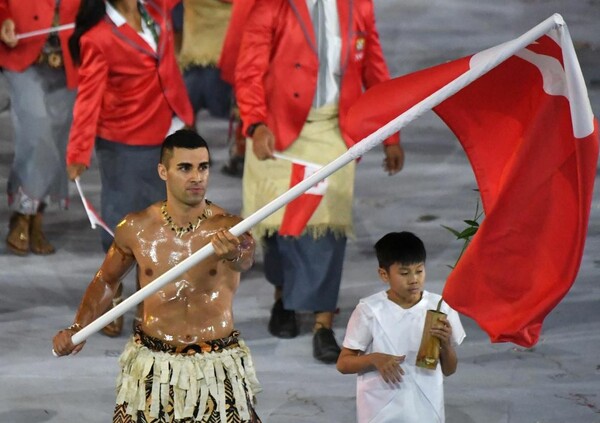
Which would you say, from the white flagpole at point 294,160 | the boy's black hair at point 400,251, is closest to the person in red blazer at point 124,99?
the white flagpole at point 294,160

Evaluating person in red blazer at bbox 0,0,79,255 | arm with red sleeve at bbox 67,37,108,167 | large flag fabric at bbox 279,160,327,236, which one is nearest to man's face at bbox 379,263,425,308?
large flag fabric at bbox 279,160,327,236

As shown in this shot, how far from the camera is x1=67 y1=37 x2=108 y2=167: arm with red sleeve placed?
744 cm

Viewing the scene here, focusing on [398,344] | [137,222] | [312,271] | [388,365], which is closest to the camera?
[137,222]

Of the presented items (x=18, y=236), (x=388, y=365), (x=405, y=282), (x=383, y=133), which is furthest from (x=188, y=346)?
(x=18, y=236)

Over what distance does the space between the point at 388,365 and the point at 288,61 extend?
2146 mm

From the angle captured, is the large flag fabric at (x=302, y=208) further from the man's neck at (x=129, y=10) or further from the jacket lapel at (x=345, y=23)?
the man's neck at (x=129, y=10)

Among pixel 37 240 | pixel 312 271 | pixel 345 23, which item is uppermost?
pixel 345 23

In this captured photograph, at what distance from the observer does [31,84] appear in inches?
328

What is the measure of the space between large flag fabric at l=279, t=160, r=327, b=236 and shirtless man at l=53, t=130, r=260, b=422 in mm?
1969

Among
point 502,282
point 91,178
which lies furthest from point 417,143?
point 502,282

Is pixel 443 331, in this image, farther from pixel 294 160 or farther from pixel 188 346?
pixel 294 160

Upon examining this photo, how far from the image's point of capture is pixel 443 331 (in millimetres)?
5727

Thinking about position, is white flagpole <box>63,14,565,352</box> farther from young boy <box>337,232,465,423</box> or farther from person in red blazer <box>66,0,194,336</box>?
person in red blazer <box>66,0,194,336</box>

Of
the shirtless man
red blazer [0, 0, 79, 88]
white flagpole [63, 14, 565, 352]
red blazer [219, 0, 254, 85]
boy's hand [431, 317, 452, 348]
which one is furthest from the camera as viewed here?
red blazer [219, 0, 254, 85]
